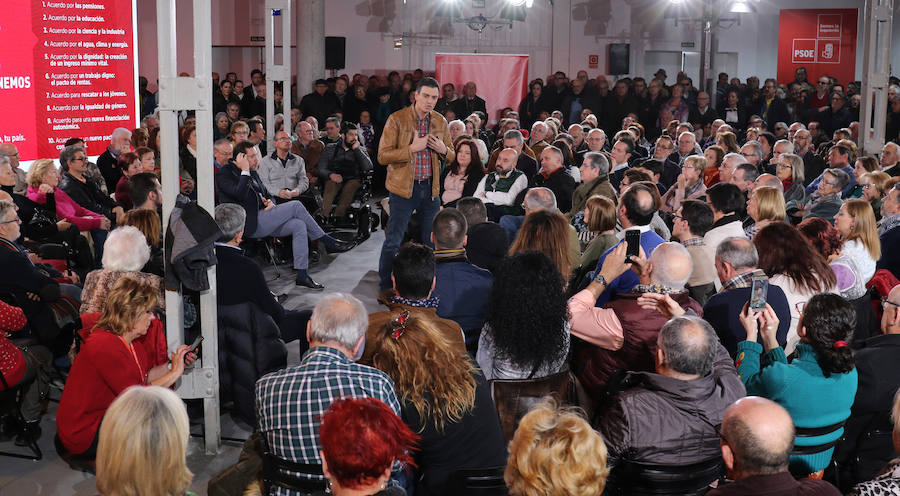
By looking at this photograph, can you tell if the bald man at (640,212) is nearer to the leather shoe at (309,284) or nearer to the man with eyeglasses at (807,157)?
the leather shoe at (309,284)

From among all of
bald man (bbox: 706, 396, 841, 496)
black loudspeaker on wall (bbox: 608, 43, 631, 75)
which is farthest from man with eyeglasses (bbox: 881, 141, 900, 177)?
black loudspeaker on wall (bbox: 608, 43, 631, 75)

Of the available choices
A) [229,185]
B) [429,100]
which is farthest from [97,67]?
[429,100]

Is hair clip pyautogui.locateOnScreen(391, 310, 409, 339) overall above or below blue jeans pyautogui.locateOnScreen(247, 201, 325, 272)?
above

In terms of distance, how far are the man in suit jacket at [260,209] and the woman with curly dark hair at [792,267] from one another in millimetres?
4016

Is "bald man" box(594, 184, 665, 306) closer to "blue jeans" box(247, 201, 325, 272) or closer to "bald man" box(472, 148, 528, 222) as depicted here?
"bald man" box(472, 148, 528, 222)

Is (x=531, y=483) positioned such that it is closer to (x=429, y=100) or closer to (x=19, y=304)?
(x=19, y=304)

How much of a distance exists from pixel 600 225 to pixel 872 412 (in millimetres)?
1873

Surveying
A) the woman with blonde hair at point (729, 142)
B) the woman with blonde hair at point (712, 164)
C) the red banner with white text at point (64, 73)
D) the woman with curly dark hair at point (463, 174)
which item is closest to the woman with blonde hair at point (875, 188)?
the woman with blonde hair at point (712, 164)

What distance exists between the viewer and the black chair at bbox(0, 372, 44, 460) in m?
Answer: 3.95

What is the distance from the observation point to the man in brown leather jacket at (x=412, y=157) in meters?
6.41

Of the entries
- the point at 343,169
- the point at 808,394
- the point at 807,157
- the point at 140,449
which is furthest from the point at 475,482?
the point at 807,157

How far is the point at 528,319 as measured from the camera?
10.8ft

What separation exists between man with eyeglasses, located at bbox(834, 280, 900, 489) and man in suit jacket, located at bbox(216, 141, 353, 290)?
4616mm

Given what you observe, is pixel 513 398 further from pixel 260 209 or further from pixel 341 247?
pixel 341 247
